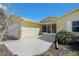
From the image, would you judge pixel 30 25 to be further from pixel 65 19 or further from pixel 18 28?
pixel 65 19

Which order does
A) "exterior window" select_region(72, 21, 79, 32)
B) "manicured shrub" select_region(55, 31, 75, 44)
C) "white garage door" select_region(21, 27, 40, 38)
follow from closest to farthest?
1. "manicured shrub" select_region(55, 31, 75, 44)
2. "exterior window" select_region(72, 21, 79, 32)
3. "white garage door" select_region(21, 27, 40, 38)

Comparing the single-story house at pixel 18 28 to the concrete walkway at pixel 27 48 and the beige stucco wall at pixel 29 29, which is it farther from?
the concrete walkway at pixel 27 48

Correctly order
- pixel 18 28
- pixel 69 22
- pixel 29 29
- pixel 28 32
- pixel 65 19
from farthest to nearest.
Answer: pixel 29 29 → pixel 28 32 → pixel 18 28 → pixel 65 19 → pixel 69 22

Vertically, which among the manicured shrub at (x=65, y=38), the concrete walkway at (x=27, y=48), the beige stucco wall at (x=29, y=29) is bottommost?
the concrete walkway at (x=27, y=48)

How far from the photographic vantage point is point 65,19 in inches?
545

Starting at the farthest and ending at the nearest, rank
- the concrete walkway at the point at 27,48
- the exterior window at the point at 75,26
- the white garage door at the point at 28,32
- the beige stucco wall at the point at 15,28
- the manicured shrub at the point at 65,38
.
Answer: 1. the white garage door at the point at 28,32
2. the beige stucco wall at the point at 15,28
3. the exterior window at the point at 75,26
4. the manicured shrub at the point at 65,38
5. the concrete walkway at the point at 27,48

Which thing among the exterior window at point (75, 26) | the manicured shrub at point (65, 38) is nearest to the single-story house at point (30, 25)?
the exterior window at point (75, 26)

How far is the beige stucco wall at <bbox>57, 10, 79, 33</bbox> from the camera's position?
13309 mm

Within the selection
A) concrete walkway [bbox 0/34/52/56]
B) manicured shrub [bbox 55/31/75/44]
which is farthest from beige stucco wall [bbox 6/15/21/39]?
manicured shrub [bbox 55/31/75/44]

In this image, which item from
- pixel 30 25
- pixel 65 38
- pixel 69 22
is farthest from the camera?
pixel 30 25

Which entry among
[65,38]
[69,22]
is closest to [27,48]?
[65,38]

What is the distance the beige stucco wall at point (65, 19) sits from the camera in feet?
43.7

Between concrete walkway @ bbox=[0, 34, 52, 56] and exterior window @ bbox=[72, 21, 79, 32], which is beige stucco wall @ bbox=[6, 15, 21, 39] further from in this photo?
exterior window @ bbox=[72, 21, 79, 32]

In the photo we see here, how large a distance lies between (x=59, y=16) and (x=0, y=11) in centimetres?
577
